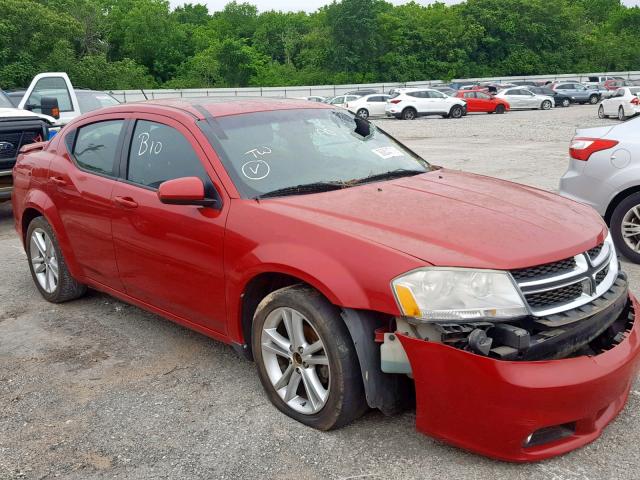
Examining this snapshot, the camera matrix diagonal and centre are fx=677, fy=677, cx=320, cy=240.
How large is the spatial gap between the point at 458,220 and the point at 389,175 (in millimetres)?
924

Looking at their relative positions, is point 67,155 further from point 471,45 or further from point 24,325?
point 471,45

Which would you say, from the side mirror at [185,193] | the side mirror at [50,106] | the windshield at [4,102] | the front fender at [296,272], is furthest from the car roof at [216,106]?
the side mirror at [50,106]

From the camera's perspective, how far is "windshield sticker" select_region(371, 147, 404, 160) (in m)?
4.31

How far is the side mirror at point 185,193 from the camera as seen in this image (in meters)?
3.59

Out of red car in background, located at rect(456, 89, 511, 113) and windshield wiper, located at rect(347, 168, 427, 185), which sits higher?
windshield wiper, located at rect(347, 168, 427, 185)

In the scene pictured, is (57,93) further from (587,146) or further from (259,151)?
Result: (259,151)

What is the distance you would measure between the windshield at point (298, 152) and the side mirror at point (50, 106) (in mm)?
7957

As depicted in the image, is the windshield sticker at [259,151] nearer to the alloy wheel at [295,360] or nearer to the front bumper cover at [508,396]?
the alloy wheel at [295,360]

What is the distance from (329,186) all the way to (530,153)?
1279cm

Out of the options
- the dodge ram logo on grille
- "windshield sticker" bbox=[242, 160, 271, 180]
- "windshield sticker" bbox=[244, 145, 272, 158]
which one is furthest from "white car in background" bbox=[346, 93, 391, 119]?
"windshield sticker" bbox=[242, 160, 271, 180]

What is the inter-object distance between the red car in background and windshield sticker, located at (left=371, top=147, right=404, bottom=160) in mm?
34910

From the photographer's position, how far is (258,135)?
402 centimetres

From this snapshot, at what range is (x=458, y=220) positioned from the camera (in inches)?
127

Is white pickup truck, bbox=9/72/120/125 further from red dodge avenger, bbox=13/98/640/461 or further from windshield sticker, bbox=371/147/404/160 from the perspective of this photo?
windshield sticker, bbox=371/147/404/160
